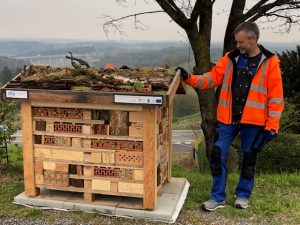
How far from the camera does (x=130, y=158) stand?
484 centimetres

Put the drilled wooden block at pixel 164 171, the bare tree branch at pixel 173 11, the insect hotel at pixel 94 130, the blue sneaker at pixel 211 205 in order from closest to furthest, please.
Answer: the insect hotel at pixel 94 130
the blue sneaker at pixel 211 205
the drilled wooden block at pixel 164 171
the bare tree branch at pixel 173 11

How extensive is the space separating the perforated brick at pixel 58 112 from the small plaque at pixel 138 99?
1.85 ft

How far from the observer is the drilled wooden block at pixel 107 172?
4.93 meters

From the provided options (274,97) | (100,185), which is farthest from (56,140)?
(274,97)

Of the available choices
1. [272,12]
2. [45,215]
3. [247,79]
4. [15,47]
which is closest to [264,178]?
[247,79]

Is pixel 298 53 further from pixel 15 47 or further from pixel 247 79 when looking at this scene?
pixel 15 47

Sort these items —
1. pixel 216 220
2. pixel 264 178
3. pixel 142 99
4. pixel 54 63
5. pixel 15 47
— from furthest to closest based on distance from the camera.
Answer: pixel 15 47 → pixel 264 178 → pixel 54 63 → pixel 216 220 → pixel 142 99

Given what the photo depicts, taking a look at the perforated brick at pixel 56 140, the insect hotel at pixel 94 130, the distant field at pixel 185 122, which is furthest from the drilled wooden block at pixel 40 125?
the distant field at pixel 185 122

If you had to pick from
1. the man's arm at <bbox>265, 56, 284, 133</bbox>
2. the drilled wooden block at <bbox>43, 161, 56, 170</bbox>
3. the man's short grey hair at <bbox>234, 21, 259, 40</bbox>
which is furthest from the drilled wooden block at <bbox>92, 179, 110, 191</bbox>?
the man's short grey hair at <bbox>234, 21, 259, 40</bbox>

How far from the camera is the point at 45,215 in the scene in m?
4.96

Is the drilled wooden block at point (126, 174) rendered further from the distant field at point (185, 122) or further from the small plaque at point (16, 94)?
the distant field at point (185, 122)

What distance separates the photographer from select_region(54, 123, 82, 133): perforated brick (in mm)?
4969

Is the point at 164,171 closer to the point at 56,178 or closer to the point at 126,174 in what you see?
the point at 126,174

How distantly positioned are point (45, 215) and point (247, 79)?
275 centimetres
